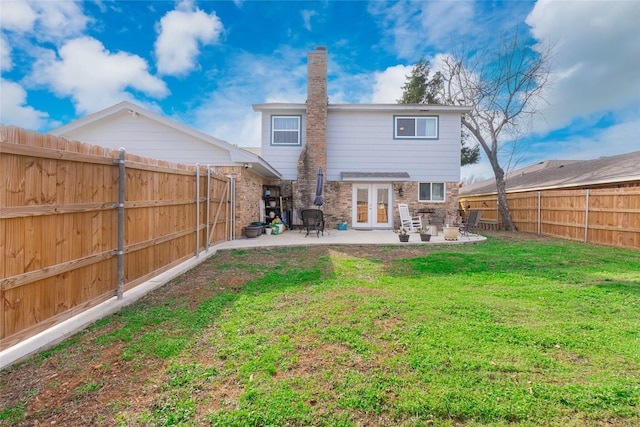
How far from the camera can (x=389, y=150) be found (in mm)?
14305

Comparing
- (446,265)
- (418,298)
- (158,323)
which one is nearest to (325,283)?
(418,298)

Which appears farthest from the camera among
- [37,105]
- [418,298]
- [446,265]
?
[37,105]

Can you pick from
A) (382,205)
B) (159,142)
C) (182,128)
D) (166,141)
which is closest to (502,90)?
(382,205)

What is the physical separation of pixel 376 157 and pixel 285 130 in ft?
14.8

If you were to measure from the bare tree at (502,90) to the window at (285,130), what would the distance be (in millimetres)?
8809

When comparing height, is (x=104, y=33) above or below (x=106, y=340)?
above

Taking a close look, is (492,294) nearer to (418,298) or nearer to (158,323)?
(418,298)

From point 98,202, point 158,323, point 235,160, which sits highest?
point 235,160

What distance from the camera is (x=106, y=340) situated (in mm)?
2941

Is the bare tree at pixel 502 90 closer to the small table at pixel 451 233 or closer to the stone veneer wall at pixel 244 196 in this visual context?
the small table at pixel 451 233

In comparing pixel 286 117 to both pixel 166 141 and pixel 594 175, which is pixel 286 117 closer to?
pixel 166 141

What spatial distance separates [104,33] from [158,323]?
1147 centimetres

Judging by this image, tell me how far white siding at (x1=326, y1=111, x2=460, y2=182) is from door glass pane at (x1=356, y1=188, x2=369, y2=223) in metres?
1.06

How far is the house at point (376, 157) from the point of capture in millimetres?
14148
